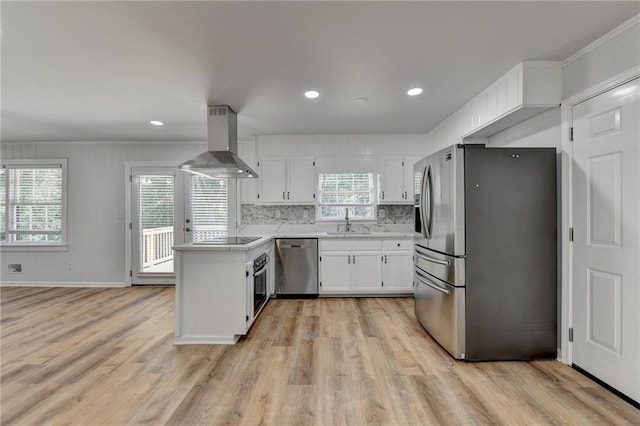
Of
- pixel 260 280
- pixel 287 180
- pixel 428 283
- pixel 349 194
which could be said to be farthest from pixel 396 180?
pixel 260 280

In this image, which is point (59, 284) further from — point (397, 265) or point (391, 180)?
point (391, 180)

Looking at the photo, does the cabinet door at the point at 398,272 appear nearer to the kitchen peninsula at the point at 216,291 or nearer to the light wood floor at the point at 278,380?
the light wood floor at the point at 278,380

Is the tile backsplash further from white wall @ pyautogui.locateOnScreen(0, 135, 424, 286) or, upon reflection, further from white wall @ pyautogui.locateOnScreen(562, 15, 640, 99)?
white wall @ pyautogui.locateOnScreen(562, 15, 640, 99)

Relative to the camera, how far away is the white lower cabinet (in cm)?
431

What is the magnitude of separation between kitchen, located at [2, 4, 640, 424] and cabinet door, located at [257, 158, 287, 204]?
6.3 inches

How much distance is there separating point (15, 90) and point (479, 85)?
14.9 feet

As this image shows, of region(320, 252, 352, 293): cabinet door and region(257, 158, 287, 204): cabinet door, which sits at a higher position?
region(257, 158, 287, 204): cabinet door

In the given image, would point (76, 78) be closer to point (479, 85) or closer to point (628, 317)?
point (479, 85)

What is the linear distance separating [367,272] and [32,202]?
19.0 ft

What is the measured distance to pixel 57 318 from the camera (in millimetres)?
3506

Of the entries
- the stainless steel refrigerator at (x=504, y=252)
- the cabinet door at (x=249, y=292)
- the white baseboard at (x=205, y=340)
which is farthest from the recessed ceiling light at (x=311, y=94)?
the white baseboard at (x=205, y=340)

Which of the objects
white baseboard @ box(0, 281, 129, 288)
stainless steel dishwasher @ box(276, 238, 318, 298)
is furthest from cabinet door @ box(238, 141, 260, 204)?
white baseboard @ box(0, 281, 129, 288)

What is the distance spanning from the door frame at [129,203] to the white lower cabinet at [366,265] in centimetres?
314

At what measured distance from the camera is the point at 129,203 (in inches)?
199
